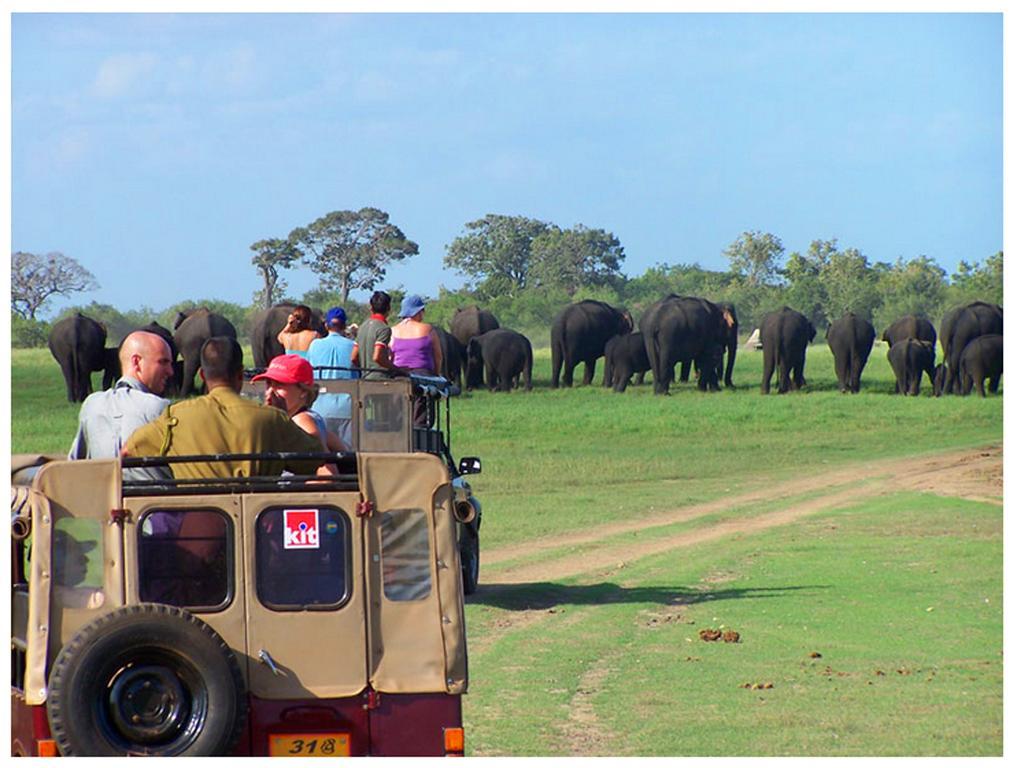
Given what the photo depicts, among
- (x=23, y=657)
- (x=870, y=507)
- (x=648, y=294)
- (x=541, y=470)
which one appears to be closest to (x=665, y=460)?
(x=541, y=470)

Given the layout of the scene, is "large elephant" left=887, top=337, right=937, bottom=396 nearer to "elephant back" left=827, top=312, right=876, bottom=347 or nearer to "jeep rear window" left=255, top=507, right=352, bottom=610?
"elephant back" left=827, top=312, right=876, bottom=347

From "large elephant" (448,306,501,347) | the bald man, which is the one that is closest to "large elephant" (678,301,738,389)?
"large elephant" (448,306,501,347)

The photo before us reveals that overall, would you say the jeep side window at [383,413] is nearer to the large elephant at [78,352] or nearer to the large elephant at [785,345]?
the large elephant at [78,352]

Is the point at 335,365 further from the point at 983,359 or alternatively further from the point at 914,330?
the point at 914,330

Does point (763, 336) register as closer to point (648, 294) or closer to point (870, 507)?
point (870, 507)

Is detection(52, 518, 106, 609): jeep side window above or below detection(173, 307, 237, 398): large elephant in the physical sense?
below

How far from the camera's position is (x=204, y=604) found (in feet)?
19.6

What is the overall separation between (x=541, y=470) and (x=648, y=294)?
6842 cm

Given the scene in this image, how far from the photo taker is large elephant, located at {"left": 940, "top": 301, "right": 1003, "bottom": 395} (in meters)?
44.2

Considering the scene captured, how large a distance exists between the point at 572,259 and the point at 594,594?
249 feet

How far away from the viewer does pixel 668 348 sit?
4231 centimetres

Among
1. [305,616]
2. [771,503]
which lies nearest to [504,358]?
[771,503]

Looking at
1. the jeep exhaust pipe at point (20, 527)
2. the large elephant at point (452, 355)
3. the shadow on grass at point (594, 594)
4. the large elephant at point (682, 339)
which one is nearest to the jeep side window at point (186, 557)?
the jeep exhaust pipe at point (20, 527)

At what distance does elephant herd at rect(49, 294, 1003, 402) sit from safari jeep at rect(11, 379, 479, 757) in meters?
31.1
